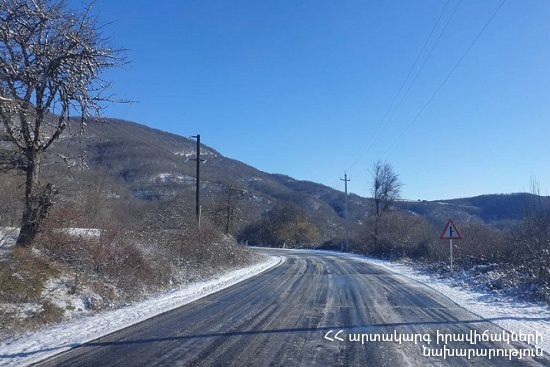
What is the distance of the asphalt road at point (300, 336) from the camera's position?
7305 millimetres

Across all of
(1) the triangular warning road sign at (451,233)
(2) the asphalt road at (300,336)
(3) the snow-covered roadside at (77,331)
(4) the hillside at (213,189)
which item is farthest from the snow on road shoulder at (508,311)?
(4) the hillside at (213,189)

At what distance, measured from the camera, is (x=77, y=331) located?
9719 millimetres

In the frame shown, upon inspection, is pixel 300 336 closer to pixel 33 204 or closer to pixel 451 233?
pixel 33 204

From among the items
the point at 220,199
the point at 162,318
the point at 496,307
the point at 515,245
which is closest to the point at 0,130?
the point at 162,318

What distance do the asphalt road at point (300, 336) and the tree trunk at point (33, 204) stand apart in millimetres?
5210

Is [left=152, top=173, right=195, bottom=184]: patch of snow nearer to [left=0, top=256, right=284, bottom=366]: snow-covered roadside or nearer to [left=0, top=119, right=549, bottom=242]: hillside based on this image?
[left=0, top=119, right=549, bottom=242]: hillside

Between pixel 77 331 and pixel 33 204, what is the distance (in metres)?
5.63

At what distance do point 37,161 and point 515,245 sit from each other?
20271 millimetres

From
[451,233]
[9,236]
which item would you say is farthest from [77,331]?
[451,233]

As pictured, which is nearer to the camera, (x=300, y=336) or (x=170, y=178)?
(x=300, y=336)

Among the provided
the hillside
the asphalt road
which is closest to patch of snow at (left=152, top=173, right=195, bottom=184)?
the hillside

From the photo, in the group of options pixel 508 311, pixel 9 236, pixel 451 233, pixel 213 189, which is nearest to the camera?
pixel 508 311

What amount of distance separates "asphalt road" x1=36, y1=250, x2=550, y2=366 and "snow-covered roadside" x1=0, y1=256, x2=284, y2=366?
389 millimetres

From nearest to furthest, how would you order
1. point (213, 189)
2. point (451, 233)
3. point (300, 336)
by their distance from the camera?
1. point (300, 336)
2. point (451, 233)
3. point (213, 189)
